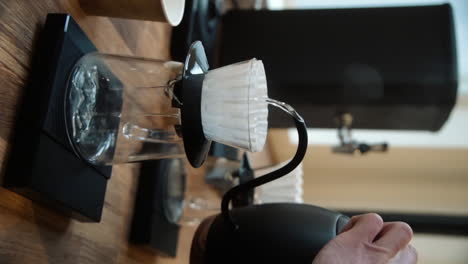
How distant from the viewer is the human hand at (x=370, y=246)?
18.3 inches

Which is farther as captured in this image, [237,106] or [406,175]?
[406,175]

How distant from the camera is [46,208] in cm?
52

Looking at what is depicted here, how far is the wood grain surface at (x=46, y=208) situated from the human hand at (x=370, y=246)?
0.30 m

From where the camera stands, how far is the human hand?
1.52 feet

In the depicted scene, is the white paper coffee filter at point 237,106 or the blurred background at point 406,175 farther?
the blurred background at point 406,175

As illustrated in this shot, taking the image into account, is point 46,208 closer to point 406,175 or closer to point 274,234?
point 274,234

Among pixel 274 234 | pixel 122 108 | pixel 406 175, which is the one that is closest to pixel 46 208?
pixel 122 108

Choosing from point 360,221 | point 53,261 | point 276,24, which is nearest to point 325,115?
point 276,24

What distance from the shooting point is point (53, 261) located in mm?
533

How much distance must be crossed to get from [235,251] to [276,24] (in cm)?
71

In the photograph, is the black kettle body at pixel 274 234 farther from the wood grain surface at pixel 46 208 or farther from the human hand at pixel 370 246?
the wood grain surface at pixel 46 208

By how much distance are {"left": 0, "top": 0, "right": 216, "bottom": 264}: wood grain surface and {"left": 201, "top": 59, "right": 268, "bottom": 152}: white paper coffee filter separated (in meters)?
0.19

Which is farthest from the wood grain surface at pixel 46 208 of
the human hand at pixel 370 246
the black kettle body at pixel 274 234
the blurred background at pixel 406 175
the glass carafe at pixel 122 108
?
the blurred background at pixel 406 175

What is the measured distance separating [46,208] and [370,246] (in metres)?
0.36
